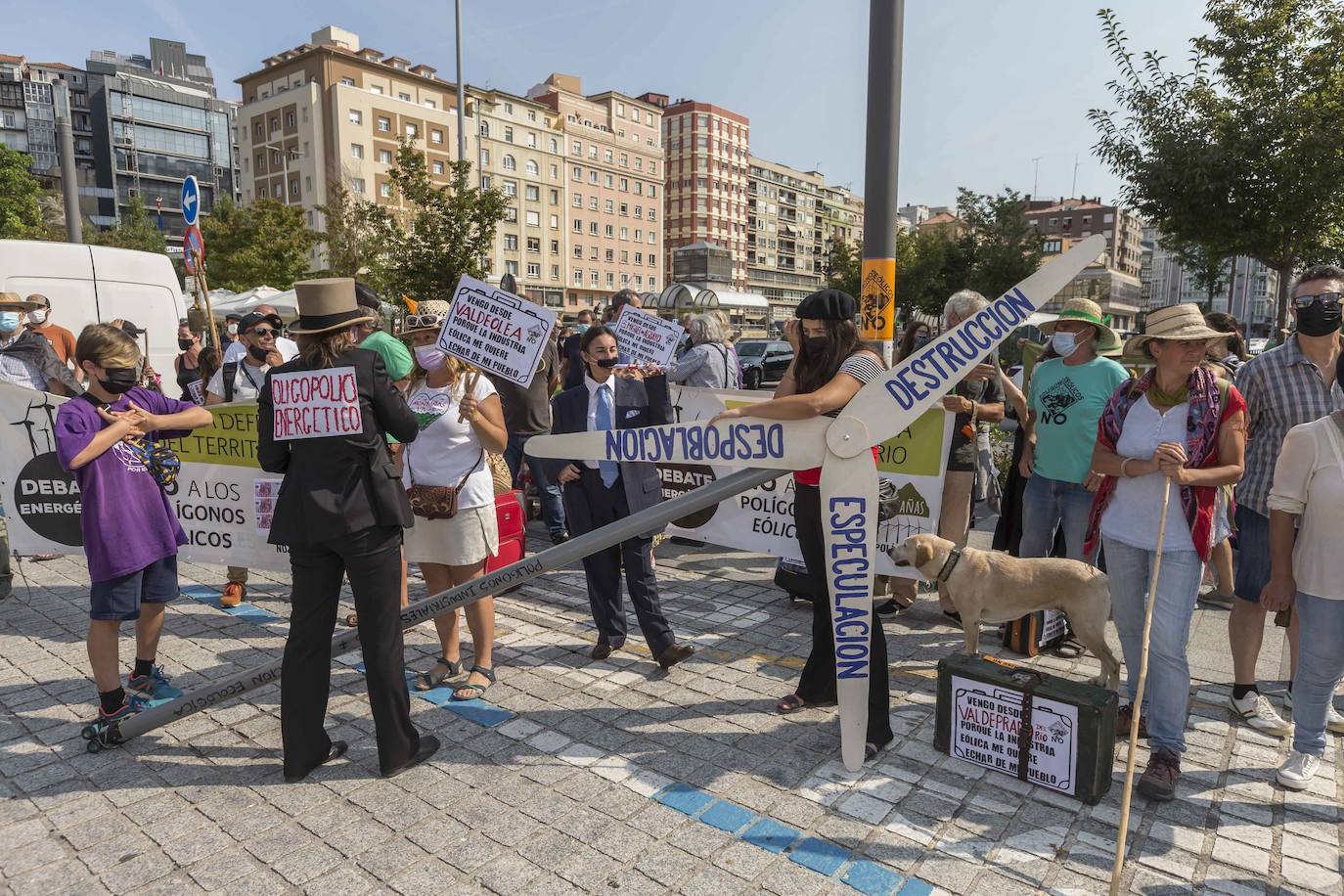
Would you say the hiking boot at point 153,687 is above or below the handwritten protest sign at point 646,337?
below

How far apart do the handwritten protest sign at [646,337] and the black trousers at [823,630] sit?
9.24 feet

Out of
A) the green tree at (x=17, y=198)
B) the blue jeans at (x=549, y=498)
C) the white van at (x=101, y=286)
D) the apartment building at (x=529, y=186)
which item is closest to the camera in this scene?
the blue jeans at (x=549, y=498)

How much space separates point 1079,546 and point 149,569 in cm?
527

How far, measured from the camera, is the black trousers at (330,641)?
3.49 metres

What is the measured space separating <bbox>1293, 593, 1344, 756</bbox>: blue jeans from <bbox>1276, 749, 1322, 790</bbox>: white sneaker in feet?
0.10

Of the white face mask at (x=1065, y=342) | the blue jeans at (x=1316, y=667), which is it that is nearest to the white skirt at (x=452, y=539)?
the white face mask at (x=1065, y=342)

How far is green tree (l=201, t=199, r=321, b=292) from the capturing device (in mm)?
30328

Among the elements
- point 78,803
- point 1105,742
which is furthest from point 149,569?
point 1105,742

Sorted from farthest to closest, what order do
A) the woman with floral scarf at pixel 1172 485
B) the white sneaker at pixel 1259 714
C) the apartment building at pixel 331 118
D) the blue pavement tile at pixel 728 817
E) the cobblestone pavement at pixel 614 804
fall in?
the apartment building at pixel 331 118, the white sneaker at pixel 1259 714, the woman with floral scarf at pixel 1172 485, the blue pavement tile at pixel 728 817, the cobblestone pavement at pixel 614 804

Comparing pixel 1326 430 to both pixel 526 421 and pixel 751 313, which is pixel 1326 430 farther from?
pixel 751 313

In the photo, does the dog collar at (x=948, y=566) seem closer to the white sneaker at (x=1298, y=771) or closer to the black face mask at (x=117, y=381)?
the white sneaker at (x=1298, y=771)

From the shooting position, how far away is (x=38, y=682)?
A: 15.0 ft

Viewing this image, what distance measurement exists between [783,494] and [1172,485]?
9.98 feet

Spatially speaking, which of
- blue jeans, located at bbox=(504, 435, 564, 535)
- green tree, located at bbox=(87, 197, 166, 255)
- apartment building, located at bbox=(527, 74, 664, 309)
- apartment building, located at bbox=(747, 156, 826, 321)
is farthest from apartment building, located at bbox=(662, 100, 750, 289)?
blue jeans, located at bbox=(504, 435, 564, 535)
